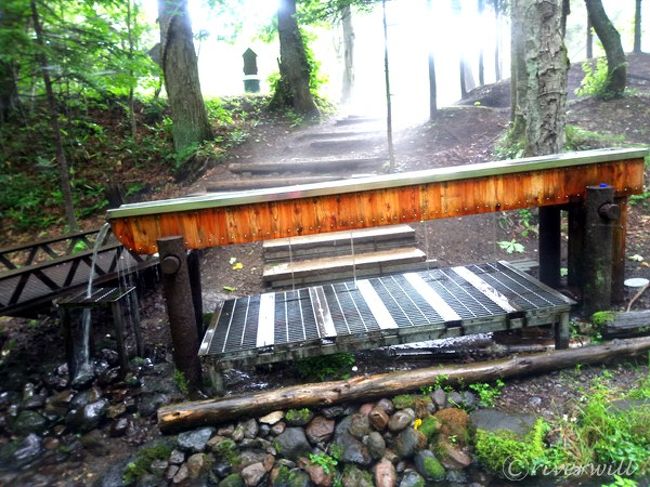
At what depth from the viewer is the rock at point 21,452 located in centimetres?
450

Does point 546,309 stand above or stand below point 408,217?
below

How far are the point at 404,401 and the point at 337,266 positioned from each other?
3247 mm

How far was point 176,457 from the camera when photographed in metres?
4.13

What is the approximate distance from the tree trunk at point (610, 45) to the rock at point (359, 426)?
42.6 feet

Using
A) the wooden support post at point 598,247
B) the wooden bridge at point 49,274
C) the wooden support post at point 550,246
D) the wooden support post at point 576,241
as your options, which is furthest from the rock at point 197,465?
the wooden support post at point 550,246

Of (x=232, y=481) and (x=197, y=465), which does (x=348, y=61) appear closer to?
(x=197, y=465)

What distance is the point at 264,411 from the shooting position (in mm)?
4348

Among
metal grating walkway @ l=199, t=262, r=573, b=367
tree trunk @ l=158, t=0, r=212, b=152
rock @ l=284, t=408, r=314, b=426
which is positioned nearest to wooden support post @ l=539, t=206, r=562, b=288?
metal grating walkway @ l=199, t=262, r=573, b=367

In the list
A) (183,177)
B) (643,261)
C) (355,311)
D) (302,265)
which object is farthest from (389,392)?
(183,177)

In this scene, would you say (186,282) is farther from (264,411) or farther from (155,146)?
(155,146)

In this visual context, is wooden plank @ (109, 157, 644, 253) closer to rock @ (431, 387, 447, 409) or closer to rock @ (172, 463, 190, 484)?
rock @ (431, 387, 447, 409)

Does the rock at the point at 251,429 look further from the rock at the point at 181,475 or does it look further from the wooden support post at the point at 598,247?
the wooden support post at the point at 598,247

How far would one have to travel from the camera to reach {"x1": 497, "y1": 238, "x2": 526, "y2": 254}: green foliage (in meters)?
7.95

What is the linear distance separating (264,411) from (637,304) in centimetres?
494
